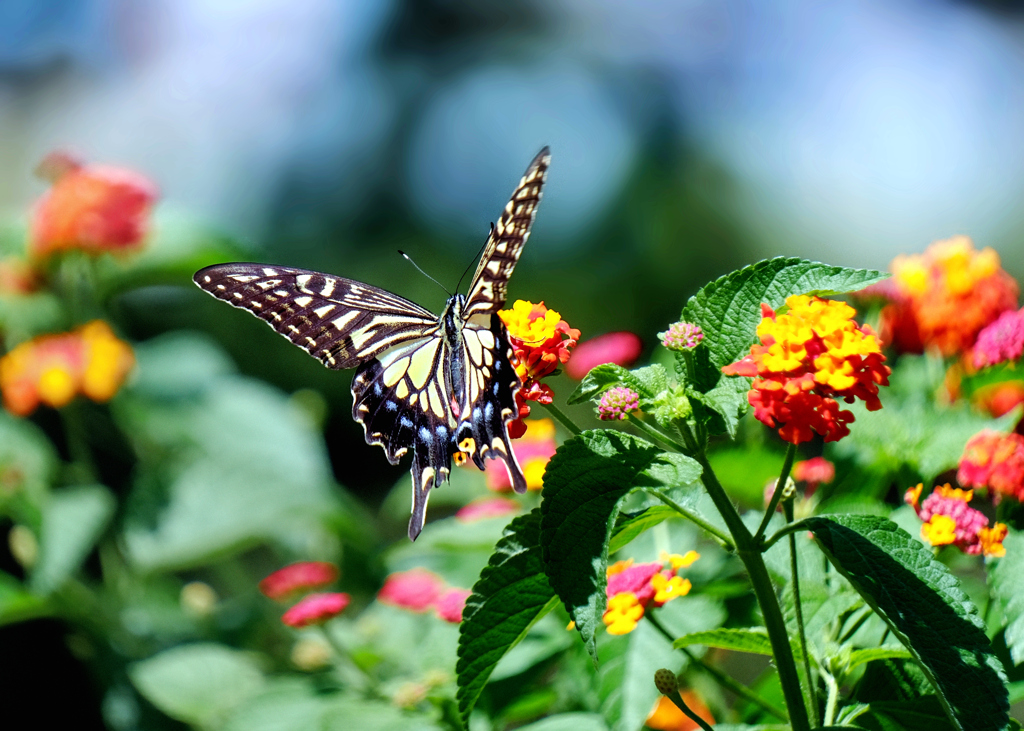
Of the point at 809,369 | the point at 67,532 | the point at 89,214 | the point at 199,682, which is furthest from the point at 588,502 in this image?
the point at 89,214

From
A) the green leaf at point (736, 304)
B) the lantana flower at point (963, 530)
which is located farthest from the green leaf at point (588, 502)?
the lantana flower at point (963, 530)

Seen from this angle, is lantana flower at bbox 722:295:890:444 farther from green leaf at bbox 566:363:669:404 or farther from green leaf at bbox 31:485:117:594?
green leaf at bbox 31:485:117:594

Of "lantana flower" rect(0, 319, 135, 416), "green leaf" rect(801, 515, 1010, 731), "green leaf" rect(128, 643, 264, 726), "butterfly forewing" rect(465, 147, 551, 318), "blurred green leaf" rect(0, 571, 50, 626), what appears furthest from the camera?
"lantana flower" rect(0, 319, 135, 416)

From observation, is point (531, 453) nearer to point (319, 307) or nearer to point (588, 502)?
point (319, 307)

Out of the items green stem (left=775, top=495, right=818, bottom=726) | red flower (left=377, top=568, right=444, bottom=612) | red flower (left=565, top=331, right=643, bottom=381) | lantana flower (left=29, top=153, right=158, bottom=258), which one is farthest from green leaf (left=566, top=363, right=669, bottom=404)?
lantana flower (left=29, top=153, right=158, bottom=258)

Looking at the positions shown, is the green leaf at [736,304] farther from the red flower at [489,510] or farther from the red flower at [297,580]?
the red flower at [297,580]

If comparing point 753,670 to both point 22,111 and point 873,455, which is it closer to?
point 873,455
